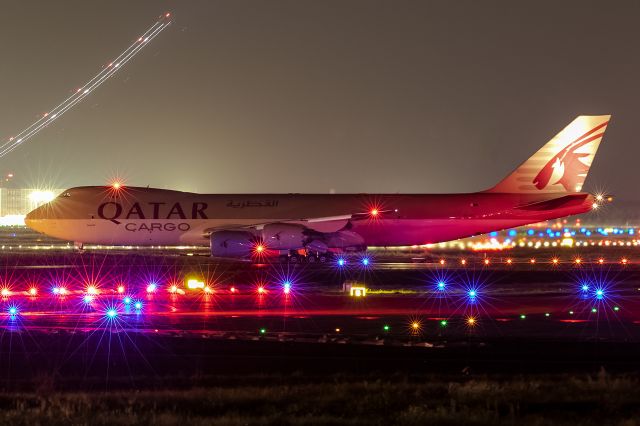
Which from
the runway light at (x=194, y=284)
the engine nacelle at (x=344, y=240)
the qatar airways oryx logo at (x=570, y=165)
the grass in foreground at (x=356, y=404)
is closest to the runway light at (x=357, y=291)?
the runway light at (x=194, y=284)

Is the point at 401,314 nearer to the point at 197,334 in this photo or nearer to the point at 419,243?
the point at 197,334

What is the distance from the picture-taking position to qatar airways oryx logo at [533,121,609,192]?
43.7 metres

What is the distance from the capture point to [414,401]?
1062 cm

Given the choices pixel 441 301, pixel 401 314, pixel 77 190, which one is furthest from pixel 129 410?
pixel 77 190

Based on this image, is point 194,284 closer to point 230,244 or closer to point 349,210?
point 230,244

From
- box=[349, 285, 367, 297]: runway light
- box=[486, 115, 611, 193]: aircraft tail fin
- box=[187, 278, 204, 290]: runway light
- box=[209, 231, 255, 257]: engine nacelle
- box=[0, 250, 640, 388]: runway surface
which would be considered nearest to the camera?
box=[0, 250, 640, 388]: runway surface

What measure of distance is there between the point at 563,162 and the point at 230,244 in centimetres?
1910

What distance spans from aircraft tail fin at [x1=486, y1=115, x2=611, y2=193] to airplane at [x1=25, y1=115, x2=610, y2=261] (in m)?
0.06

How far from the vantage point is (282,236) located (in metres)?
39.7

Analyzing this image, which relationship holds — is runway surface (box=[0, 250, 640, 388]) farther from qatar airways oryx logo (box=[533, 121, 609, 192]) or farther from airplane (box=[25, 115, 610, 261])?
qatar airways oryx logo (box=[533, 121, 609, 192])

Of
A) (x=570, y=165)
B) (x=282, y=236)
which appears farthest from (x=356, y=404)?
(x=570, y=165)

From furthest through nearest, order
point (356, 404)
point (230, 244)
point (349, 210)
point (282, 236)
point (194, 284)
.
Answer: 1. point (349, 210)
2. point (282, 236)
3. point (230, 244)
4. point (194, 284)
5. point (356, 404)

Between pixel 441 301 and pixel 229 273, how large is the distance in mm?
11919

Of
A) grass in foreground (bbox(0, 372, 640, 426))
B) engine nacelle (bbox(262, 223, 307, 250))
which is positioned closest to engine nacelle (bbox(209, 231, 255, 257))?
engine nacelle (bbox(262, 223, 307, 250))
